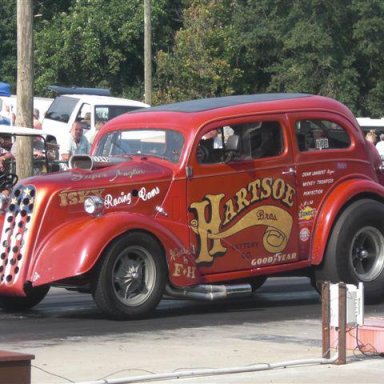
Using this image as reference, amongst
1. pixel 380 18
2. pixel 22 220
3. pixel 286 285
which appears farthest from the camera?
pixel 380 18

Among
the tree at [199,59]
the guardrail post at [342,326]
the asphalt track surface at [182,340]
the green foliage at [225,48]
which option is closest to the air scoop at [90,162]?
the asphalt track surface at [182,340]

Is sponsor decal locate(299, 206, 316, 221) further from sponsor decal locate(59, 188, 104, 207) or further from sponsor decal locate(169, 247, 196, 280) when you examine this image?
sponsor decal locate(59, 188, 104, 207)

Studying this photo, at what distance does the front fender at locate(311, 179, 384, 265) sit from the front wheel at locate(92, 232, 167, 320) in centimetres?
191

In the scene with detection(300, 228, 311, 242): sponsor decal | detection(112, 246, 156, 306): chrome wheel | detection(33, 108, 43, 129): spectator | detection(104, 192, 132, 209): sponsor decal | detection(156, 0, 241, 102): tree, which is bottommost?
detection(112, 246, 156, 306): chrome wheel

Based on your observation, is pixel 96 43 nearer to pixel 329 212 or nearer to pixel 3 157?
pixel 3 157

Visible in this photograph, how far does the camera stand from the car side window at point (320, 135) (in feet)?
40.8

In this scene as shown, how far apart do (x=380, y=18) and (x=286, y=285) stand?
86.3 feet

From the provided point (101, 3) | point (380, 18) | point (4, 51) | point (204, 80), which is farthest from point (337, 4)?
point (4, 51)

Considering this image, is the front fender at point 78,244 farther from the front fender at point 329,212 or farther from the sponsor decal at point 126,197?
the front fender at point 329,212

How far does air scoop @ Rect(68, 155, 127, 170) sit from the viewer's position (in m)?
11.7

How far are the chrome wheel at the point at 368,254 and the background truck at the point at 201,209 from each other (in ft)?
0.05

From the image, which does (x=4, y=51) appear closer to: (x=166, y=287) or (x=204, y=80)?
(x=204, y=80)

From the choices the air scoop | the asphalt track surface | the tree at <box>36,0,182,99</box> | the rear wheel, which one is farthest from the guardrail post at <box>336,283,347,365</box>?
the tree at <box>36,0,182,99</box>

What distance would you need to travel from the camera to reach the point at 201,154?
464 inches
